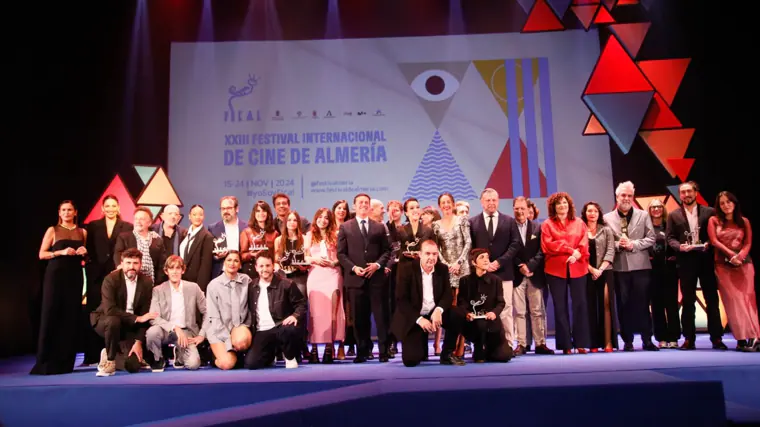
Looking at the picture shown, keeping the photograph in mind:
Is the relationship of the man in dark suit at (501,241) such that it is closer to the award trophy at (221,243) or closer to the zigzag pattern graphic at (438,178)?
the zigzag pattern graphic at (438,178)

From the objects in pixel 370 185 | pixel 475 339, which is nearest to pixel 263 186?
pixel 370 185

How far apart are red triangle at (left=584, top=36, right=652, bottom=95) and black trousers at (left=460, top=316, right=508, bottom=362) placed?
388 cm

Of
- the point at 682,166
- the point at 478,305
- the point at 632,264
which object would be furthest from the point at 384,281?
the point at 682,166

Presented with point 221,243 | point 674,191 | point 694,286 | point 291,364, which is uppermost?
point 674,191

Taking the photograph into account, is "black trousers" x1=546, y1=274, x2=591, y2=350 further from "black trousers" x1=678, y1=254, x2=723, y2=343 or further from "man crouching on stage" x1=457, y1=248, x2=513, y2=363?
"black trousers" x1=678, y1=254, x2=723, y2=343

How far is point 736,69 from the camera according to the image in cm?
695

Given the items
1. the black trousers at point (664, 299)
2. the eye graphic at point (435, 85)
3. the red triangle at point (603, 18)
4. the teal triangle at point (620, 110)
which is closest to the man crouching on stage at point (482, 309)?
the black trousers at point (664, 299)

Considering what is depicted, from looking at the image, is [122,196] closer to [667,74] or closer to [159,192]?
[159,192]

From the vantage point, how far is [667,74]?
7266 millimetres

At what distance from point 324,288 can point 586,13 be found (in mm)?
4913

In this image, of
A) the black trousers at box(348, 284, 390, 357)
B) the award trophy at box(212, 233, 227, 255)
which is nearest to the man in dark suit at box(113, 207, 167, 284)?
the award trophy at box(212, 233, 227, 255)

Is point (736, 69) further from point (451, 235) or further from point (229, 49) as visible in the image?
point (229, 49)

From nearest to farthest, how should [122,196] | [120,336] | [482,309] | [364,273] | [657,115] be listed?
[120,336]
[482,309]
[364,273]
[122,196]
[657,115]

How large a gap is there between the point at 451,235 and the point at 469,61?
10.3 feet
